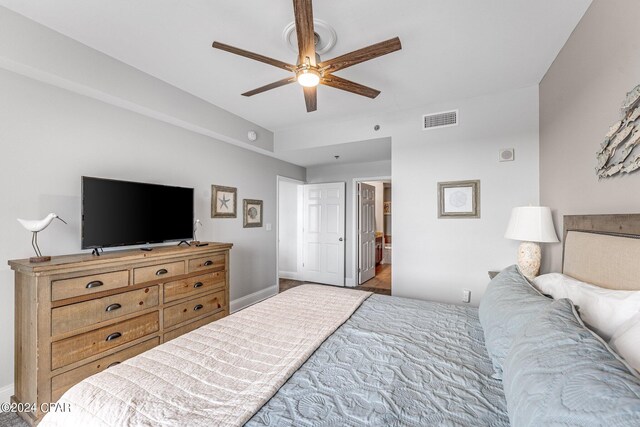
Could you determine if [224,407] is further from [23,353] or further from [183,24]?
[183,24]

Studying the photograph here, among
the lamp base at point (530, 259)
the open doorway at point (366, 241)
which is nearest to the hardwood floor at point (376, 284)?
the open doorway at point (366, 241)

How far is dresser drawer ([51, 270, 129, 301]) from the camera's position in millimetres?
1764

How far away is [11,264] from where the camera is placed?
5.90 ft

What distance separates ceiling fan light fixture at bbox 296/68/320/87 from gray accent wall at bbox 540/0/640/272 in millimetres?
1686

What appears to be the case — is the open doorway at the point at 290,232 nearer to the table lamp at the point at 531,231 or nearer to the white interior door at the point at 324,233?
the white interior door at the point at 324,233

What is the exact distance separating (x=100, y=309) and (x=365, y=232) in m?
4.19

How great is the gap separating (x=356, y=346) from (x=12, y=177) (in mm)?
2651

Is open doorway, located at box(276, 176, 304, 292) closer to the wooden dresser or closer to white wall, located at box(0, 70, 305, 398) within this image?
white wall, located at box(0, 70, 305, 398)

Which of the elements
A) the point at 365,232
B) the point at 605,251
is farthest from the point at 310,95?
the point at 365,232

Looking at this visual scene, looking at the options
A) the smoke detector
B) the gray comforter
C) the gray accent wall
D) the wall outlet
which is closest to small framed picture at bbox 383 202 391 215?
the wall outlet

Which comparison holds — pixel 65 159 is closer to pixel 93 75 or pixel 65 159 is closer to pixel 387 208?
pixel 93 75

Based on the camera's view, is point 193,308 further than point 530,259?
Yes

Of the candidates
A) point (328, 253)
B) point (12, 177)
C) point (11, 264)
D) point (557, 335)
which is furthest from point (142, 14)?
point (328, 253)

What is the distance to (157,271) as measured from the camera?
2.36m
